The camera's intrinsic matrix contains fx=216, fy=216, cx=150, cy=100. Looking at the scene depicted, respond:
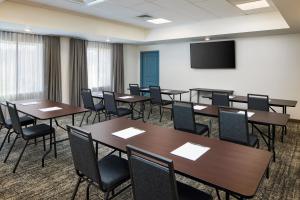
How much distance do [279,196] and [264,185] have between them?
0.24 m

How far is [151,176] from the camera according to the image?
1352 mm

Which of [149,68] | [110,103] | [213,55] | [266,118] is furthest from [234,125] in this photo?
[149,68]

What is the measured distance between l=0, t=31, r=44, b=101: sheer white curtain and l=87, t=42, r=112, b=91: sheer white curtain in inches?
64.3

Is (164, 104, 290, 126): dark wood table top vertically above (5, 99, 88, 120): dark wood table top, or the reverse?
(5, 99, 88, 120): dark wood table top

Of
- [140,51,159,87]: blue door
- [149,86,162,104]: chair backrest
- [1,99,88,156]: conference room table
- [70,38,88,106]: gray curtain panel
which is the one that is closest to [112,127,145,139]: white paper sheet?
[1,99,88,156]: conference room table

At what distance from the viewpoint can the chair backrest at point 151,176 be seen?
1257 millimetres

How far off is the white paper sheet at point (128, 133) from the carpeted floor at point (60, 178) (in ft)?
2.45

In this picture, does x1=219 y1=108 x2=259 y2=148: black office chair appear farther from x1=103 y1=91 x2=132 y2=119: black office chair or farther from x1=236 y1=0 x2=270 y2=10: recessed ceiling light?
x1=236 y1=0 x2=270 y2=10: recessed ceiling light

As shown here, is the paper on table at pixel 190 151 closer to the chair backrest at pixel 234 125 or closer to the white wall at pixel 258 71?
the chair backrest at pixel 234 125

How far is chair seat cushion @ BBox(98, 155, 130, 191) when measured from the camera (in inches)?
72.7

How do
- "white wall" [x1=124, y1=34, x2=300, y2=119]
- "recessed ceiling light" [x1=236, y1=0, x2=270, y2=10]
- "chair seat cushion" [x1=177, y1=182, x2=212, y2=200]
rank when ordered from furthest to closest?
"white wall" [x1=124, y1=34, x2=300, y2=119] → "recessed ceiling light" [x1=236, y1=0, x2=270, y2=10] → "chair seat cushion" [x1=177, y1=182, x2=212, y2=200]

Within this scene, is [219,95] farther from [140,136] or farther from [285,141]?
[140,136]

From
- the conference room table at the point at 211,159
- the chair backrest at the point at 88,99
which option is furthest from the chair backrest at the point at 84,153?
the chair backrest at the point at 88,99

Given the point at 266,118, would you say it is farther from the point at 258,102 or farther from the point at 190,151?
the point at 190,151
